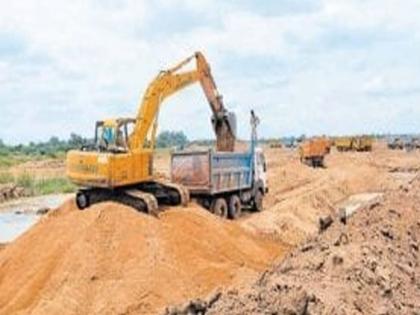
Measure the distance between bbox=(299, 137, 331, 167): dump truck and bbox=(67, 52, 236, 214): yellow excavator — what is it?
37.0 meters

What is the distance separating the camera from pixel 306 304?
25.1ft

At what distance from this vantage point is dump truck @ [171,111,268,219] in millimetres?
26172

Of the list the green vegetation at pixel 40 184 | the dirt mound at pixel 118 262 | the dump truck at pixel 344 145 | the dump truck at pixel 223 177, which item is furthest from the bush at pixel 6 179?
the dirt mound at pixel 118 262

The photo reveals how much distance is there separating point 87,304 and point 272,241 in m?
9.94

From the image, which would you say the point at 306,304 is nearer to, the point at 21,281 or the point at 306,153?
the point at 21,281

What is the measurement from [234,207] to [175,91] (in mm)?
4947

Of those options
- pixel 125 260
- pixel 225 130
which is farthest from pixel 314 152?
pixel 125 260

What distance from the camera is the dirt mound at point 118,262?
1488cm

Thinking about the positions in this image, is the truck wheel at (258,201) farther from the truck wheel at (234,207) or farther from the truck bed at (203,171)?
the truck bed at (203,171)

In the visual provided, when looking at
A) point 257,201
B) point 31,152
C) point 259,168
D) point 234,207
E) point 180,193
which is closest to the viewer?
point 180,193

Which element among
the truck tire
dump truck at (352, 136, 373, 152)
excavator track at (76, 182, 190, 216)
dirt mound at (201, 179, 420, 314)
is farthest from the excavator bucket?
dump truck at (352, 136, 373, 152)

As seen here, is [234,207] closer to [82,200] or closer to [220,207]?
[220,207]

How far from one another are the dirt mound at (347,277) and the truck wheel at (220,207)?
1483cm

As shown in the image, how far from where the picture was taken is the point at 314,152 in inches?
2441
